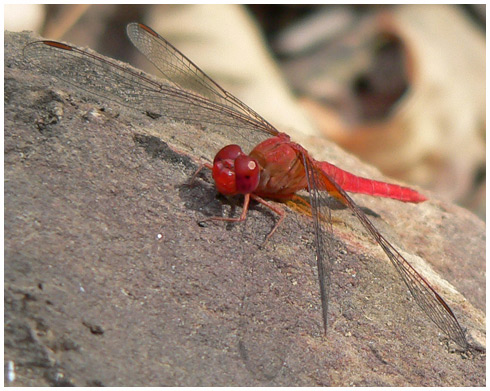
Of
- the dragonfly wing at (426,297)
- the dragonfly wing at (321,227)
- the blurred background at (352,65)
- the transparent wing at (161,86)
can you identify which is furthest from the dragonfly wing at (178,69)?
the blurred background at (352,65)

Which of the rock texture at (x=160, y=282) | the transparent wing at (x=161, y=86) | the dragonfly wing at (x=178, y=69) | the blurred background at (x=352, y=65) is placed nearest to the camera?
the rock texture at (x=160, y=282)

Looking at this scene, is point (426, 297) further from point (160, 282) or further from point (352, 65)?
point (352, 65)

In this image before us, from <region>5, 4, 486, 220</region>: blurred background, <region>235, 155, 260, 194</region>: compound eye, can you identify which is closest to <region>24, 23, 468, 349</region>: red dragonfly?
<region>235, 155, 260, 194</region>: compound eye

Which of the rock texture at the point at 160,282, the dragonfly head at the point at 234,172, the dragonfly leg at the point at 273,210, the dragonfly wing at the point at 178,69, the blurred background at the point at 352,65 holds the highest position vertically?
the blurred background at the point at 352,65

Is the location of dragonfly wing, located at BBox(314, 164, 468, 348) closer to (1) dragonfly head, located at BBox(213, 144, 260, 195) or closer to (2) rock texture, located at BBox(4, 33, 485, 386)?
(2) rock texture, located at BBox(4, 33, 485, 386)

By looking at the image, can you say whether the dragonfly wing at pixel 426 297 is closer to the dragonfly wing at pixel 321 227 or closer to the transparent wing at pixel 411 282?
the transparent wing at pixel 411 282

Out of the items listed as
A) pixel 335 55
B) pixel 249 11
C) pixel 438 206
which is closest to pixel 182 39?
pixel 249 11

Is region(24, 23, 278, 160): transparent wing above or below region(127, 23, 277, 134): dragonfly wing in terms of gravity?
below
